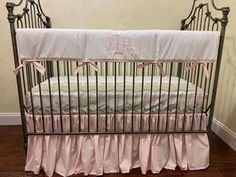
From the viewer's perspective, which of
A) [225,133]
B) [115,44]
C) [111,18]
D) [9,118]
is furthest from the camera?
[9,118]

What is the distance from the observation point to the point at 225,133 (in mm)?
2221

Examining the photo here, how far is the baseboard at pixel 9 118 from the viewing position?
253cm

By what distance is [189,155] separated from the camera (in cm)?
179

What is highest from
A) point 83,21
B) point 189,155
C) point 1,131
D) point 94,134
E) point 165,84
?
point 83,21

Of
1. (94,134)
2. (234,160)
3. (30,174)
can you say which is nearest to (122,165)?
(94,134)

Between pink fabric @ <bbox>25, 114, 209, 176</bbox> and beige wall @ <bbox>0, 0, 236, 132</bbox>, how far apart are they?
0.66 meters

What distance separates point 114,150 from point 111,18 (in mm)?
1373

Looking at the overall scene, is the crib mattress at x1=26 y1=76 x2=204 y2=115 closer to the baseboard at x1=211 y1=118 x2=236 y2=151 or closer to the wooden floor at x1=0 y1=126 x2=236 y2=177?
the wooden floor at x1=0 y1=126 x2=236 y2=177

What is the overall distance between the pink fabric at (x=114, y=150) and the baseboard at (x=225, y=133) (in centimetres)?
47

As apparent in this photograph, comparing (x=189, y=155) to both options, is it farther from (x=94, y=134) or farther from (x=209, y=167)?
(x=94, y=134)

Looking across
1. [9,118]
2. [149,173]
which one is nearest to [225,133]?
[149,173]

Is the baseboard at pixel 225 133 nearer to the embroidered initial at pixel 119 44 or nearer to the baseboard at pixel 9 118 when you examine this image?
the embroidered initial at pixel 119 44

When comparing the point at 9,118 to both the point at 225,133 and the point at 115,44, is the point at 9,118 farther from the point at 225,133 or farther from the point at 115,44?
the point at 225,133

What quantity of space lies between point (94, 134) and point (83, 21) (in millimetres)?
1253
